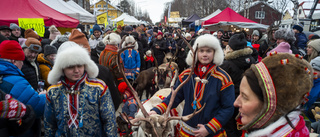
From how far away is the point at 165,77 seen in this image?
5.79 m

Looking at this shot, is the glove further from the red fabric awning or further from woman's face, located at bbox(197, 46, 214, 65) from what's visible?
the red fabric awning

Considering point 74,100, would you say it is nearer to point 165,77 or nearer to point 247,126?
point 247,126

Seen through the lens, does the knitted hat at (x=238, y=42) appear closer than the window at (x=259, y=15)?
Yes

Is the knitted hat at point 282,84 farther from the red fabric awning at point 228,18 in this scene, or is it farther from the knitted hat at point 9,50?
the red fabric awning at point 228,18

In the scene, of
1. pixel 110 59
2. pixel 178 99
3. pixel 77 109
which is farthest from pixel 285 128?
pixel 110 59

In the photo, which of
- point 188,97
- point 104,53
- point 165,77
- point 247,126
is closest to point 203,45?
point 188,97

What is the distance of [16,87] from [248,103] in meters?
2.28

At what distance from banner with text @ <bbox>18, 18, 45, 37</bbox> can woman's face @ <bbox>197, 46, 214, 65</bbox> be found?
6.16 meters

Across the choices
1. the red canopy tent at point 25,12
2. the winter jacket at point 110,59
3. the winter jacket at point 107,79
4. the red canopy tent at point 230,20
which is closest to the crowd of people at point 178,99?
the winter jacket at point 107,79

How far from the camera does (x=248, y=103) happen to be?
4.15 feet

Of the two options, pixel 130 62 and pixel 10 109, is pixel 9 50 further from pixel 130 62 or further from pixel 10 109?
pixel 130 62

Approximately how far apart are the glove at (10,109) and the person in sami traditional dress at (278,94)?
6.52 ft

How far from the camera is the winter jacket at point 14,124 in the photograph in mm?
1880

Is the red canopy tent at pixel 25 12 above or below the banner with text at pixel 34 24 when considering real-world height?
above
